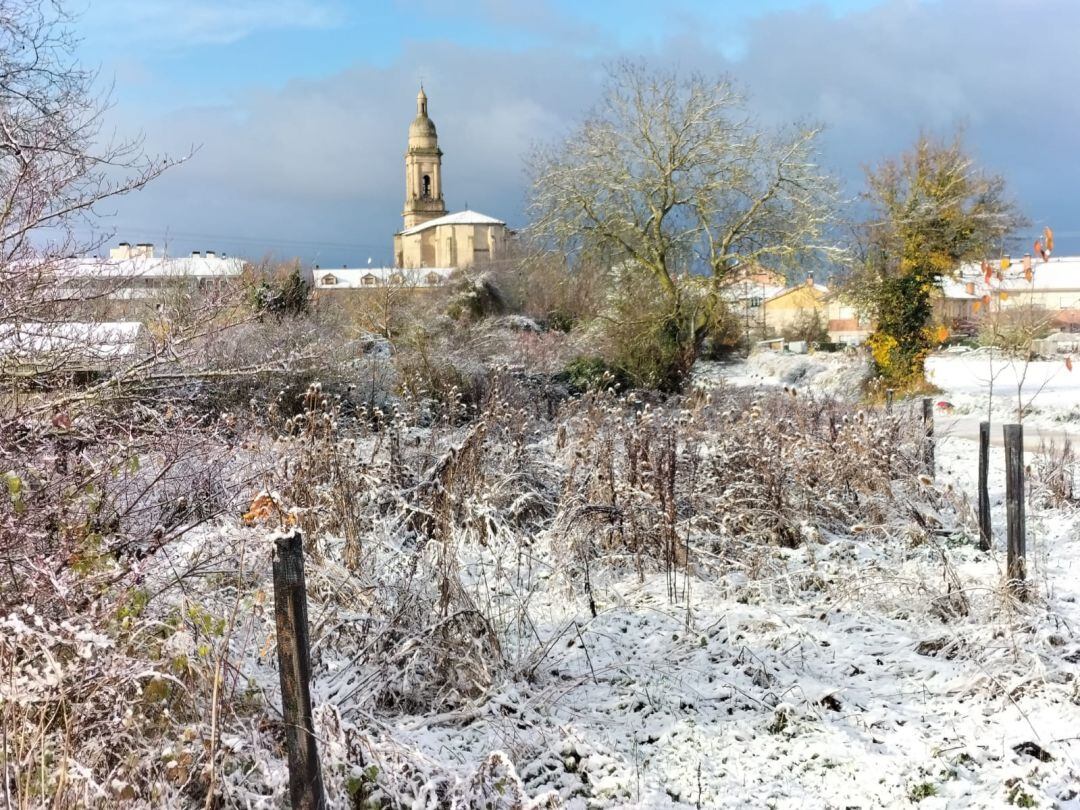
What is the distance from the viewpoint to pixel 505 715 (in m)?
3.56

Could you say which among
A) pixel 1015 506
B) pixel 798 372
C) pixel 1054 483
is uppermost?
pixel 798 372

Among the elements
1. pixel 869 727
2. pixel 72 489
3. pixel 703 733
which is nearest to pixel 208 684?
pixel 72 489

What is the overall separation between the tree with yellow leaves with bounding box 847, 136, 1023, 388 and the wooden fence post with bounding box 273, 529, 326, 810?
61.3ft

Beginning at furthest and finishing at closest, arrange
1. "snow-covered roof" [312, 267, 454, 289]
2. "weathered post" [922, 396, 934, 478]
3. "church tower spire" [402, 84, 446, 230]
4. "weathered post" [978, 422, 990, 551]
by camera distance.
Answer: "church tower spire" [402, 84, 446, 230] < "snow-covered roof" [312, 267, 454, 289] < "weathered post" [922, 396, 934, 478] < "weathered post" [978, 422, 990, 551]

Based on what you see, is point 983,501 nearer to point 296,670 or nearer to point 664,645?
point 664,645

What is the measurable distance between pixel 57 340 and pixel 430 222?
79152 millimetres

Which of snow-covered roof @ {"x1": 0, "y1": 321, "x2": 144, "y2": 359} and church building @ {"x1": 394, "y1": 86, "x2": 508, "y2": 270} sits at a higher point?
church building @ {"x1": 394, "y1": 86, "x2": 508, "y2": 270}

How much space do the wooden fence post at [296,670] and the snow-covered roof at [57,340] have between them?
2513 millimetres

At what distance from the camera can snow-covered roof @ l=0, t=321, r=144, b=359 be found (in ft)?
14.8

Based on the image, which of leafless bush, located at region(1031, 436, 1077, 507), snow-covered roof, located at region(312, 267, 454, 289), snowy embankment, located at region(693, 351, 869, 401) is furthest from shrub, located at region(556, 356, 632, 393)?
leafless bush, located at region(1031, 436, 1077, 507)

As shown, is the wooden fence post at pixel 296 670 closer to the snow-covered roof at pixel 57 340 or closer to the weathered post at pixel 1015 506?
the snow-covered roof at pixel 57 340

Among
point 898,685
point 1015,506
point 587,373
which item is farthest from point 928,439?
point 587,373

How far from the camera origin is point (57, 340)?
512 centimetres

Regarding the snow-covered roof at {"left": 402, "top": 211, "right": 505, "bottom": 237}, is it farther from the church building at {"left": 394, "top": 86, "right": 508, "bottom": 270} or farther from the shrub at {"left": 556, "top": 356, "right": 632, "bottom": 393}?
the shrub at {"left": 556, "top": 356, "right": 632, "bottom": 393}
